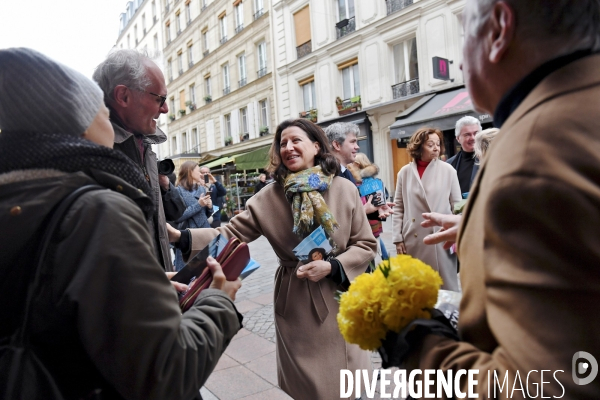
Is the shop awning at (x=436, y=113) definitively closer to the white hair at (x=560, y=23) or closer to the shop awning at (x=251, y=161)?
the shop awning at (x=251, y=161)

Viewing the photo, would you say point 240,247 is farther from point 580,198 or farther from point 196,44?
point 196,44

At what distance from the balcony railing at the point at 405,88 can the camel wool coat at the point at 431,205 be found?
34.6 ft

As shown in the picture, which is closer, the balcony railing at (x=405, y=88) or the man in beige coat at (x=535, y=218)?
the man in beige coat at (x=535, y=218)

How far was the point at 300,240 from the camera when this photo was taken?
2.42 m

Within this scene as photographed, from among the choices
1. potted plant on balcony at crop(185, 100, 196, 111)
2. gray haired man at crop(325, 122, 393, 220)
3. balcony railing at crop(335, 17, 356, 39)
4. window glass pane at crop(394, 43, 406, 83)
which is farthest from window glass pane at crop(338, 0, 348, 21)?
potted plant on balcony at crop(185, 100, 196, 111)

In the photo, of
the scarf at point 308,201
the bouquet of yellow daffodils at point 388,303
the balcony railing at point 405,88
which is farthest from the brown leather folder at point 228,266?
the balcony railing at point 405,88

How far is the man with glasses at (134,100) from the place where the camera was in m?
1.96

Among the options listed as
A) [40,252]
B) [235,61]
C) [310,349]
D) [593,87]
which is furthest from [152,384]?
[235,61]

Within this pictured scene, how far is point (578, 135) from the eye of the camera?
2.47 feet

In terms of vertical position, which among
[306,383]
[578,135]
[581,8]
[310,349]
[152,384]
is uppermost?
[581,8]

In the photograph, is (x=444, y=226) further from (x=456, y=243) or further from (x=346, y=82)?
(x=346, y=82)

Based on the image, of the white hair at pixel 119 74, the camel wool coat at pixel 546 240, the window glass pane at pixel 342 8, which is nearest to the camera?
the camel wool coat at pixel 546 240

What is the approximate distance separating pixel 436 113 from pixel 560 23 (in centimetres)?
1149

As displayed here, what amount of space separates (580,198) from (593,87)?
0.26 m
